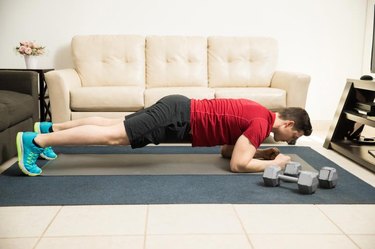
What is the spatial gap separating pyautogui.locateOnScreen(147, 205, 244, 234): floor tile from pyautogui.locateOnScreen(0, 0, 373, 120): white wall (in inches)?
106

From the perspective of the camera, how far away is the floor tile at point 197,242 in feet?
4.94

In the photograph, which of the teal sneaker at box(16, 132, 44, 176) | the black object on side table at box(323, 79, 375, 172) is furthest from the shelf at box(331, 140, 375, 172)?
the teal sneaker at box(16, 132, 44, 176)

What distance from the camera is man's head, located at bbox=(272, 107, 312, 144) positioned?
243 cm

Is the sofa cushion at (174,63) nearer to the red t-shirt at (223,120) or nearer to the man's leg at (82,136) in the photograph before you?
the red t-shirt at (223,120)

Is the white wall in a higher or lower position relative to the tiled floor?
higher

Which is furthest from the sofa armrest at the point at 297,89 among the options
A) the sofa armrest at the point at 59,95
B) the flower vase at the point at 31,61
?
the flower vase at the point at 31,61

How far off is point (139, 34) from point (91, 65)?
65 centimetres

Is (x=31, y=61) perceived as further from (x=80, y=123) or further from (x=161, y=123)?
(x=161, y=123)

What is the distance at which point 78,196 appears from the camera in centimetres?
204

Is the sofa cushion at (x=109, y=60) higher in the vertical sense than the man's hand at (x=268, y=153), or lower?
higher

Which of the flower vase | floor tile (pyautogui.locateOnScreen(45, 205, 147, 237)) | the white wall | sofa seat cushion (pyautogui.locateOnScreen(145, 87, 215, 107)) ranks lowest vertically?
floor tile (pyautogui.locateOnScreen(45, 205, 147, 237))

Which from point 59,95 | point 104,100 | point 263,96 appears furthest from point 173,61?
point 59,95

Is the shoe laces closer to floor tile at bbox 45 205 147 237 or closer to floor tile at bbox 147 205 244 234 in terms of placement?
floor tile at bbox 45 205 147 237

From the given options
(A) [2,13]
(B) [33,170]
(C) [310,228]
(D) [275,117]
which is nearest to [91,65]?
(A) [2,13]
